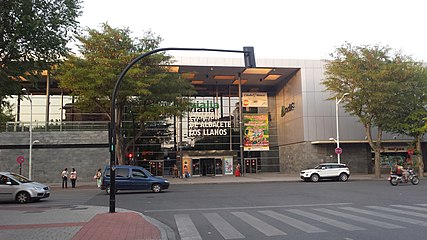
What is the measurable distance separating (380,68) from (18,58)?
29.2 meters

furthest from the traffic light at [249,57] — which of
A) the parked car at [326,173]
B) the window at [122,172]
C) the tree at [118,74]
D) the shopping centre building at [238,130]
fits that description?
the shopping centre building at [238,130]

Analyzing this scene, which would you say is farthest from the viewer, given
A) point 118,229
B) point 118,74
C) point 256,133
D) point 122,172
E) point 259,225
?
point 256,133

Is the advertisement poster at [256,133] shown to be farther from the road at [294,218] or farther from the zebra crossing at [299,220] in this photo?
the zebra crossing at [299,220]

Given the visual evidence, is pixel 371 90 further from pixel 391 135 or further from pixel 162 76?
pixel 162 76

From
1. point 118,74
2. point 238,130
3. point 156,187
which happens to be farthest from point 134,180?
point 238,130

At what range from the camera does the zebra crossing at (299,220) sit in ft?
31.2

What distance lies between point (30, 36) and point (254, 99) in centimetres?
3950

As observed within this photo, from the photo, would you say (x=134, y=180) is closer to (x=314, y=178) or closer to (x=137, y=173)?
(x=137, y=173)

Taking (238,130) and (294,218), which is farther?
(238,130)

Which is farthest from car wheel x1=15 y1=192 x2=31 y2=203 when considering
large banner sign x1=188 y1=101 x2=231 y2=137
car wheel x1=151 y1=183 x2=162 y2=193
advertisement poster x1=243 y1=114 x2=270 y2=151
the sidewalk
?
advertisement poster x1=243 y1=114 x2=270 y2=151

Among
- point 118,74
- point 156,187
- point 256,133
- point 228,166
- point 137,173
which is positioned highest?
point 118,74

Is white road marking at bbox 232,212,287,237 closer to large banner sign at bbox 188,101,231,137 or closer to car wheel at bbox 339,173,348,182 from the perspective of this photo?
car wheel at bbox 339,173,348,182

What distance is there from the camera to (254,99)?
48.7 meters

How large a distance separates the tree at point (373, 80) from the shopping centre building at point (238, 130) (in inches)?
143
